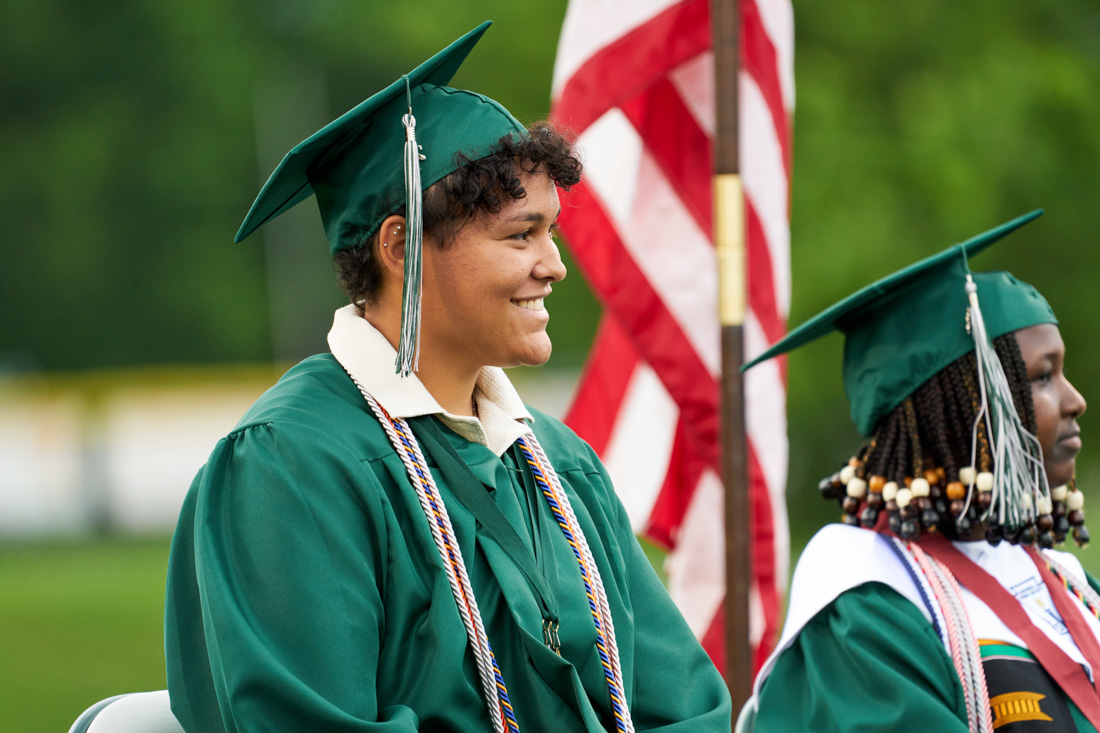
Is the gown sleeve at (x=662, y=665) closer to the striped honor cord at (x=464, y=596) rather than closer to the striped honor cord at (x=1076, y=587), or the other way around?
the striped honor cord at (x=464, y=596)

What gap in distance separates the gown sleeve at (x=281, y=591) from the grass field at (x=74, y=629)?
238 inches

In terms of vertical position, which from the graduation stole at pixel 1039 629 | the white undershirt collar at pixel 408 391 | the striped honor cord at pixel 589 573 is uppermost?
the white undershirt collar at pixel 408 391

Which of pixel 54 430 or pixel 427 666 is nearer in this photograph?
pixel 427 666

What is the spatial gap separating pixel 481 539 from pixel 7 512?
17.1m

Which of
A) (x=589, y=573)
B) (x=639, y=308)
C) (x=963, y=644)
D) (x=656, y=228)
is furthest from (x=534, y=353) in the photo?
(x=656, y=228)

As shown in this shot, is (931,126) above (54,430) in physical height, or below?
above

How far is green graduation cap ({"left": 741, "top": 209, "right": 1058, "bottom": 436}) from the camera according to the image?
269 cm

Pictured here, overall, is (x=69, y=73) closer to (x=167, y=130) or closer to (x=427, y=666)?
(x=167, y=130)

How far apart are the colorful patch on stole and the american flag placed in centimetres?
110

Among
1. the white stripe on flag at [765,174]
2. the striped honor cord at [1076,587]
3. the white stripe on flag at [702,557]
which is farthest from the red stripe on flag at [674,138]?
the striped honor cord at [1076,587]

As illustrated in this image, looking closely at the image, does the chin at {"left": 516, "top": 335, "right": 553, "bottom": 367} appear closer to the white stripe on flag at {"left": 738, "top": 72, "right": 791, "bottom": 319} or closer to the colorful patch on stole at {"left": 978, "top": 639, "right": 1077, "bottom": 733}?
the colorful patch on stole at {"left": 978, "top": 639, "right": 1077, "bottom": 733}

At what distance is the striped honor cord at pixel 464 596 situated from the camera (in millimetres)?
1959

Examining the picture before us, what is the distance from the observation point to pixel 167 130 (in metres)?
24.2

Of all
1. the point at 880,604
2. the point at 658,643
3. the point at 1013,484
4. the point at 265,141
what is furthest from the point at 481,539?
the point at 265,141
